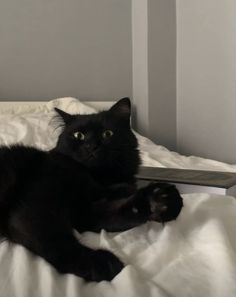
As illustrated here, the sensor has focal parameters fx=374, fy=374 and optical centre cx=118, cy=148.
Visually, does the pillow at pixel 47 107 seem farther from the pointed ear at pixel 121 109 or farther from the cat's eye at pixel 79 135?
the cat's eye at pixel 79 135

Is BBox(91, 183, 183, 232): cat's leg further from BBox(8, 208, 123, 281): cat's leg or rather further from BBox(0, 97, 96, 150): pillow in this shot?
BBox(0, 97, 96, 150): pillow

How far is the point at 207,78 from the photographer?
7.56ft

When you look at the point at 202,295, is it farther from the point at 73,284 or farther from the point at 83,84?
the point at 83,84

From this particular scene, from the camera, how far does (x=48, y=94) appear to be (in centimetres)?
248

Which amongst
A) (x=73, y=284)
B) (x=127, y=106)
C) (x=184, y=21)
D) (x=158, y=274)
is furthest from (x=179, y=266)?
(x=184, y=21)

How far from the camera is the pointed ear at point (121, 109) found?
1108mm

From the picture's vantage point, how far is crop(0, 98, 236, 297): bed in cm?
56

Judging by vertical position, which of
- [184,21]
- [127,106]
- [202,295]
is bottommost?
[202,295]

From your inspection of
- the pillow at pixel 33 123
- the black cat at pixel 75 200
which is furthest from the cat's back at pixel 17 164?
the pillow at pixel 33 123

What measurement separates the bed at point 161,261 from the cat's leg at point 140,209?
24 millimetres

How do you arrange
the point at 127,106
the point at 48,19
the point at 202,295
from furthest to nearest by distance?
the point at 48,19 < the point at 127,106 < the point at 202,295

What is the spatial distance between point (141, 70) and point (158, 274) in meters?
2.09

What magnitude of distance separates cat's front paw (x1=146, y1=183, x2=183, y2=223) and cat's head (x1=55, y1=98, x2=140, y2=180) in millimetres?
284

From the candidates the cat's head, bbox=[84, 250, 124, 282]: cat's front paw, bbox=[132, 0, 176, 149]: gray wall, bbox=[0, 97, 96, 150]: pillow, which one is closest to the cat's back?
the cat's head
